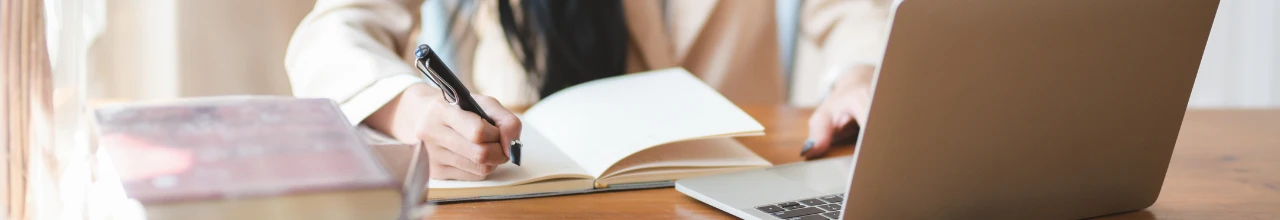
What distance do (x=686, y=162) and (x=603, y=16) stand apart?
0.69 metres

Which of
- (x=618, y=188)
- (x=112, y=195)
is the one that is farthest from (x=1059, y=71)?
(x=112, y=195)

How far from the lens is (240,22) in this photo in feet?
7.22

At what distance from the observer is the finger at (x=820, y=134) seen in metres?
0.85

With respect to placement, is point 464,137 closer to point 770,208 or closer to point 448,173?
point 448,173

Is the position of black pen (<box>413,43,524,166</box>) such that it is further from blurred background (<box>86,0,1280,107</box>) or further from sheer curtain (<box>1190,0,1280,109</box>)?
sheer curtain (<box>1190,0,1280,109</box>)

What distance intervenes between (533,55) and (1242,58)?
1.74m

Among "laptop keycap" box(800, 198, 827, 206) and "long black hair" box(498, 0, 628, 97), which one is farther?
"long black hair" box(498, 0, 628, 97)

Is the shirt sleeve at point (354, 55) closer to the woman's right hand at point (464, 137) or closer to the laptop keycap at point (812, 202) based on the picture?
the woman's right hand at point (464, 137)

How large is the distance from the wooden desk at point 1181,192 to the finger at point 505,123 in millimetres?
40

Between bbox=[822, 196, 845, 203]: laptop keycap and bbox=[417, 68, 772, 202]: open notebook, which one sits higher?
bbox=[417, 68, 772, 202]: open notebook

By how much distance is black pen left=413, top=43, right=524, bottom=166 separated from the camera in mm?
579

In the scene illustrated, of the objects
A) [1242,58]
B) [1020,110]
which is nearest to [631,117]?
[1020,110]

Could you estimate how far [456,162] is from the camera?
0.66m

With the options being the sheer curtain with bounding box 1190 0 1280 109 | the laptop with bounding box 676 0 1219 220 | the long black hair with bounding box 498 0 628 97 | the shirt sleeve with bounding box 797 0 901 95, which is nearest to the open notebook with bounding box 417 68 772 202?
the laptop with bounding box 676 0 1219 220
